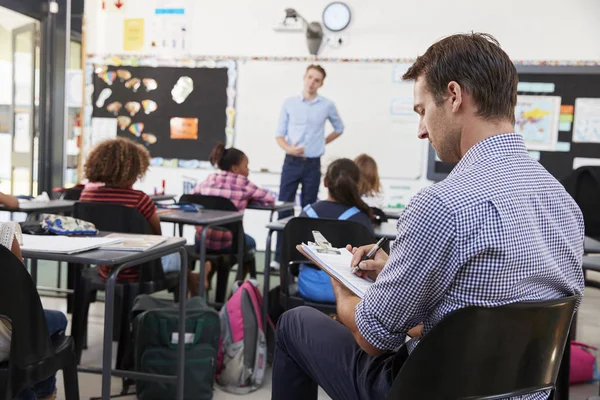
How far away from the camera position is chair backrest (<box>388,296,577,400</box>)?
104cm

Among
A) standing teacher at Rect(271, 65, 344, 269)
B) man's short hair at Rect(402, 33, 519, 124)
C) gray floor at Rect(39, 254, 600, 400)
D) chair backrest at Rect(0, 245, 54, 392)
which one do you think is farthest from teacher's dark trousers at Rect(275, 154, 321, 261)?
man's short hair at Rect(402, 33, 519, 124)

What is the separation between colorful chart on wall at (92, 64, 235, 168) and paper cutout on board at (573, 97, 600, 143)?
329cm

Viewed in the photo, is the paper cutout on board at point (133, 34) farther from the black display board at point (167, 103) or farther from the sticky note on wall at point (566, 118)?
the sticky note on wall at point (566, 118)

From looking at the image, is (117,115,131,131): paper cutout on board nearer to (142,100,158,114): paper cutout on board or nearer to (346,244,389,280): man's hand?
(142,100,158,114): paper cutout on board

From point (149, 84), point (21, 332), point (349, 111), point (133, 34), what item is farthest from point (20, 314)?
point (133, 34)

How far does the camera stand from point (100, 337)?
339 centimetres

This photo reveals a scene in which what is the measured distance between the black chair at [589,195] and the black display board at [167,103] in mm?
3709

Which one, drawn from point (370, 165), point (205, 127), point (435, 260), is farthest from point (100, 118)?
point (435, 260)

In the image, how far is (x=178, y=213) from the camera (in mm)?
3277

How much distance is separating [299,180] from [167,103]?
1849mm

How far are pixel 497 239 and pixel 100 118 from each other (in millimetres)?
6333

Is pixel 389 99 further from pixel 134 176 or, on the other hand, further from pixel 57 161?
→ pixel 134 176

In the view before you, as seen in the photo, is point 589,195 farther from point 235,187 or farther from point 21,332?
point 21,332

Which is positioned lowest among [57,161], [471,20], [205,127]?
[57,161]
